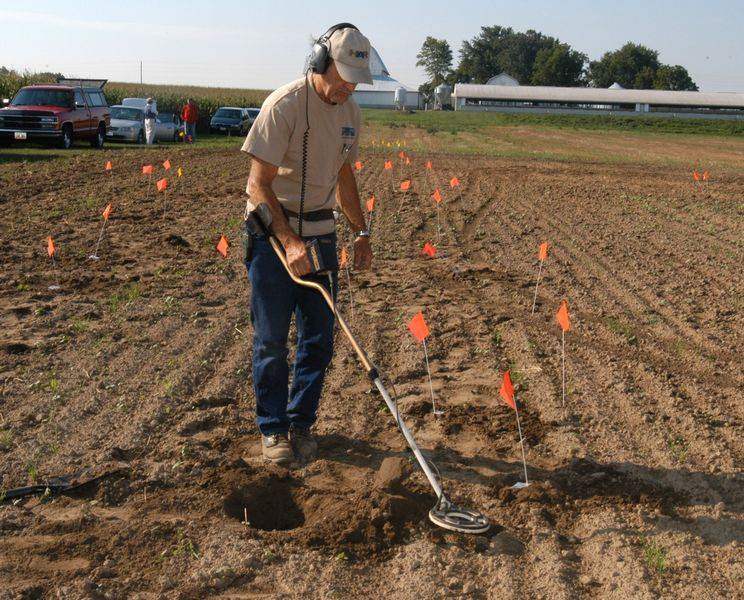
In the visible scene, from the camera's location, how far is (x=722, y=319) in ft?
26.4

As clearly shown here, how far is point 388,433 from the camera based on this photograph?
5.26 m

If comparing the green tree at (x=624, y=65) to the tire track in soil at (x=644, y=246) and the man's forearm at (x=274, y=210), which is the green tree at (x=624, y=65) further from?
the man's forearm at (x=274, y=210)

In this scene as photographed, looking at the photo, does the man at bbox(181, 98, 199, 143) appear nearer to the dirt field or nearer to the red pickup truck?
the red pickup truck

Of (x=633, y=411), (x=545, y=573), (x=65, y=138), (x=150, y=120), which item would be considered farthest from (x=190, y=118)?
(x=545, y=573)

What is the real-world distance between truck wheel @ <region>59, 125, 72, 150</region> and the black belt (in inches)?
908

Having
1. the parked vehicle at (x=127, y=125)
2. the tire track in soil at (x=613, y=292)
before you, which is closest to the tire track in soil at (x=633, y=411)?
the tire track in soil at (x=613, y=292)

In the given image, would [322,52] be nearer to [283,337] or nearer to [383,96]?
[283,337]

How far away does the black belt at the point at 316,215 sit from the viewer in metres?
4.66

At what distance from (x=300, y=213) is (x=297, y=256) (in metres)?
0.39

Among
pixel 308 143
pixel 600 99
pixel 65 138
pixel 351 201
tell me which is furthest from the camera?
pixel 600 99

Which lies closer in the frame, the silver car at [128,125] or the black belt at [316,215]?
the black belt at [316,215]

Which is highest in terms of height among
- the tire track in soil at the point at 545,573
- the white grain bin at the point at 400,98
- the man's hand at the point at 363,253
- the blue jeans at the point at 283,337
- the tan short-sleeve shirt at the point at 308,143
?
the white grain bin at the point at 400,98

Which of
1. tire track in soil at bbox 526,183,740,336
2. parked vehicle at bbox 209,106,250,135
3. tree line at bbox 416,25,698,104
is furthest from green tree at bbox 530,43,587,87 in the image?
tire track in soil at bbox 526,183,740,336

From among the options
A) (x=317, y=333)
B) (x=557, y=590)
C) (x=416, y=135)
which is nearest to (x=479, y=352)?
(x=317, y=333)
